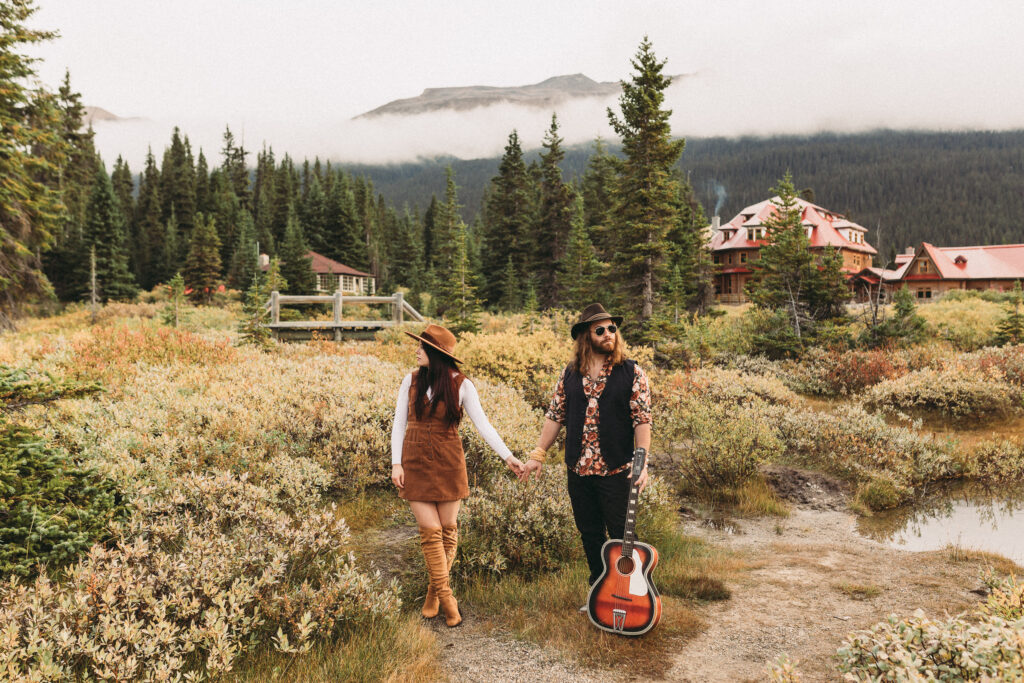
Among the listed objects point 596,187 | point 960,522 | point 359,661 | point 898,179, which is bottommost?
point 960,522

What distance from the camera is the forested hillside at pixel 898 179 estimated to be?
11600 cm

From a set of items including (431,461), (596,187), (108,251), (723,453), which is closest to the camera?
(431,461)

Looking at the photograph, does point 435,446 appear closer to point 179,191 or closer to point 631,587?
point 631,587

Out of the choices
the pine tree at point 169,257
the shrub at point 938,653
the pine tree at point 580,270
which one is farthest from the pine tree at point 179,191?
the shrub at point 938,653

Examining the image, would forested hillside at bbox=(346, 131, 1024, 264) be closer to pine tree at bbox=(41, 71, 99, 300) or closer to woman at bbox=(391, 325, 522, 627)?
pine tree at bbox=(41, 71, 99, 300)

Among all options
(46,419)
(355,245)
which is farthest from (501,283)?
(46,419)

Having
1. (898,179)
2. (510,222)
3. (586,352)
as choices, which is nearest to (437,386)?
(586,352)

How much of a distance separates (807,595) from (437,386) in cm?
377

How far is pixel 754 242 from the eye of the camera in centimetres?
5184

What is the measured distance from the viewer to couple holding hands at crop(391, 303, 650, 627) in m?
4.29

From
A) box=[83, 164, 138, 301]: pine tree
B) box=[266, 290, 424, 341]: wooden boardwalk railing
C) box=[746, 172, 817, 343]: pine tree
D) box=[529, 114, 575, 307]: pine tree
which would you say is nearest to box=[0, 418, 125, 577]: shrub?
box=[266, 290, 424, 341]: wooden boardwalk railing

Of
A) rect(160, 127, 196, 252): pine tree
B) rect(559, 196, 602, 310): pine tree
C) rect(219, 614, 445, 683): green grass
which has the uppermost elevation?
rect(160, 127, 196, 252): pine tree

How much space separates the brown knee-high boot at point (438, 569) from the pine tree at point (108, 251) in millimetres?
46786

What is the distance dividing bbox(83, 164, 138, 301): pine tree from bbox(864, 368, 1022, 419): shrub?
156 ft
